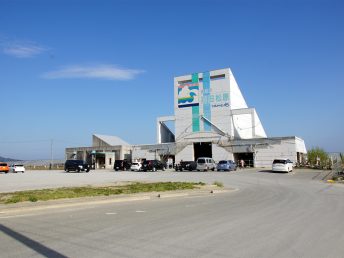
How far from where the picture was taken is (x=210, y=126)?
68.6 metres

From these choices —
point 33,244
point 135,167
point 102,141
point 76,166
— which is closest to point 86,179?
point 76,166

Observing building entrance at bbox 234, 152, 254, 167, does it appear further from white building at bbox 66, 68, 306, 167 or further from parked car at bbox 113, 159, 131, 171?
parked car at bbox 113, 159, 131, 171

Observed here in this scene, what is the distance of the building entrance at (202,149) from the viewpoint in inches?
2785

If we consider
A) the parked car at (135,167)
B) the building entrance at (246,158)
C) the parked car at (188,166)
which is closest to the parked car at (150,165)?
the parked car at (135,167)

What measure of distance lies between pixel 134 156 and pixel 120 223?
65.4 meters

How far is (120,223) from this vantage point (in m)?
9.98

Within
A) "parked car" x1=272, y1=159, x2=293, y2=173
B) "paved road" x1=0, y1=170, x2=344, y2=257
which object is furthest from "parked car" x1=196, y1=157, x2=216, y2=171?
"paved road" x1=0, y1=170, x2=344, y2=257

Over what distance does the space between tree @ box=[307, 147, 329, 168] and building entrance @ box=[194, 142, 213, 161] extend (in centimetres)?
1920

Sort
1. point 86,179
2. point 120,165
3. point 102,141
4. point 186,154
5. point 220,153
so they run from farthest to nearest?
1. point 102,141
2. point 186,154
3. point 220,153
4. point 120,165
5. point 86,179

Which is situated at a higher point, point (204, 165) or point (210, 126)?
point (210, 126)

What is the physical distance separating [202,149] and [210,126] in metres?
7.16

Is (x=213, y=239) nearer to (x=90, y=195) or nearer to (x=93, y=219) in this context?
(x=93, y=219)

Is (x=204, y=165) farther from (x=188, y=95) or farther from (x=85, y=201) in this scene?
(x=85, y=201)

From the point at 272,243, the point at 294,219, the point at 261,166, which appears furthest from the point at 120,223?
the point at 261,166
